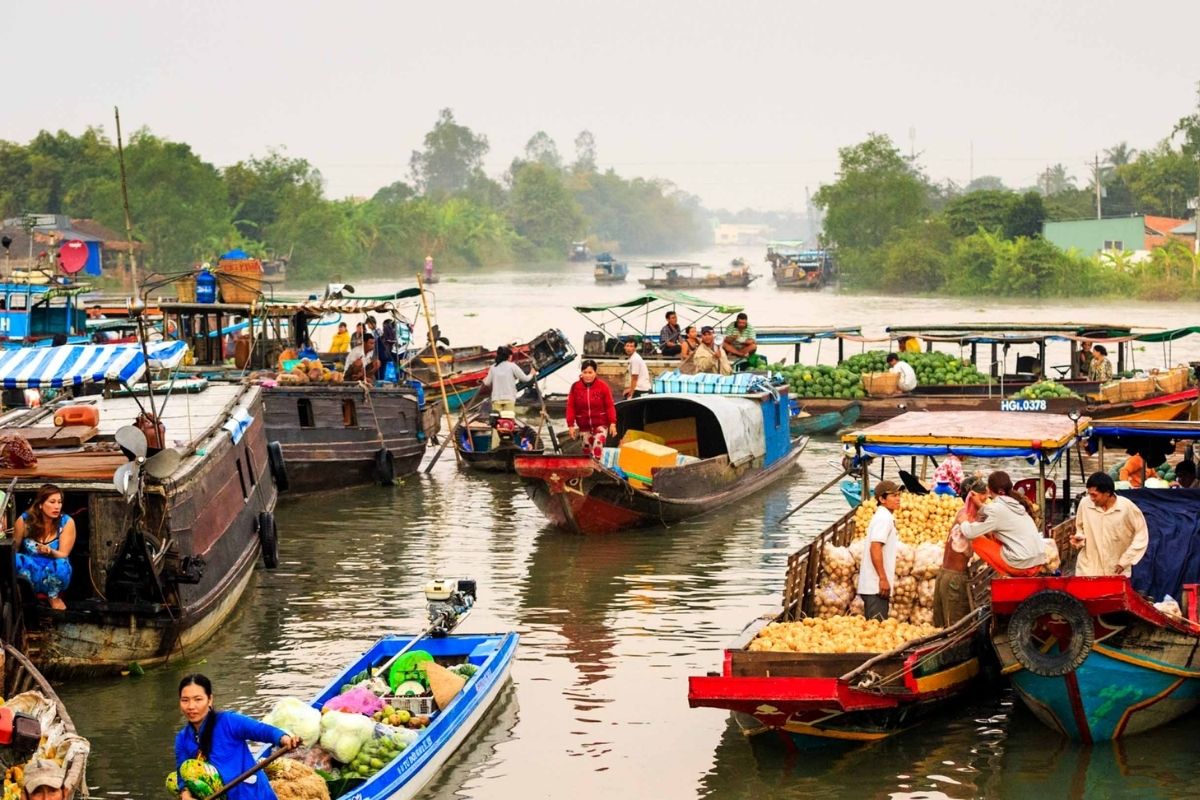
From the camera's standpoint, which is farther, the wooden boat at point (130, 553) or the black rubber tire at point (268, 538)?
the black rubber tire at point (268, 538)

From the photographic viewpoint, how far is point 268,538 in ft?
A: 50.6

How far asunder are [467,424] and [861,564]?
11.6 meters

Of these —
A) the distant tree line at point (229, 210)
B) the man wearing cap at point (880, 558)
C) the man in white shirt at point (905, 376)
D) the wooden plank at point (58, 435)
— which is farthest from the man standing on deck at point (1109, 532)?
the distant tree line at point (229, 210)

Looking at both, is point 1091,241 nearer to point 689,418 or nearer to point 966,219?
point 966,219

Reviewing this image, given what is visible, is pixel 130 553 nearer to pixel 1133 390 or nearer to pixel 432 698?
pixel 432 698

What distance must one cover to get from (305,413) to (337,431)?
0.67m

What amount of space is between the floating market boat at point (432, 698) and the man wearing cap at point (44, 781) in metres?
1.51

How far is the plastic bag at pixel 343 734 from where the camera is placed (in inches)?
363

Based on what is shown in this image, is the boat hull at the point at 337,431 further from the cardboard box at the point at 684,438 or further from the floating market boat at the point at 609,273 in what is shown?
the floating market boat at the point at 609,273

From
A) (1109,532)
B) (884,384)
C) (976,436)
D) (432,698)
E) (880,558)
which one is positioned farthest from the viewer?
(884,384)

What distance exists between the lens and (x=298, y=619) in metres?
14.5

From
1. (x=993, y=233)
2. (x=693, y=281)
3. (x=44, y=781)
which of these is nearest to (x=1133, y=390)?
(x=44, y=781)

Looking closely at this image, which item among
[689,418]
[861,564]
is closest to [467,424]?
[689,418]

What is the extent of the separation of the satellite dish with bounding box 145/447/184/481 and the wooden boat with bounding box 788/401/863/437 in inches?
611
